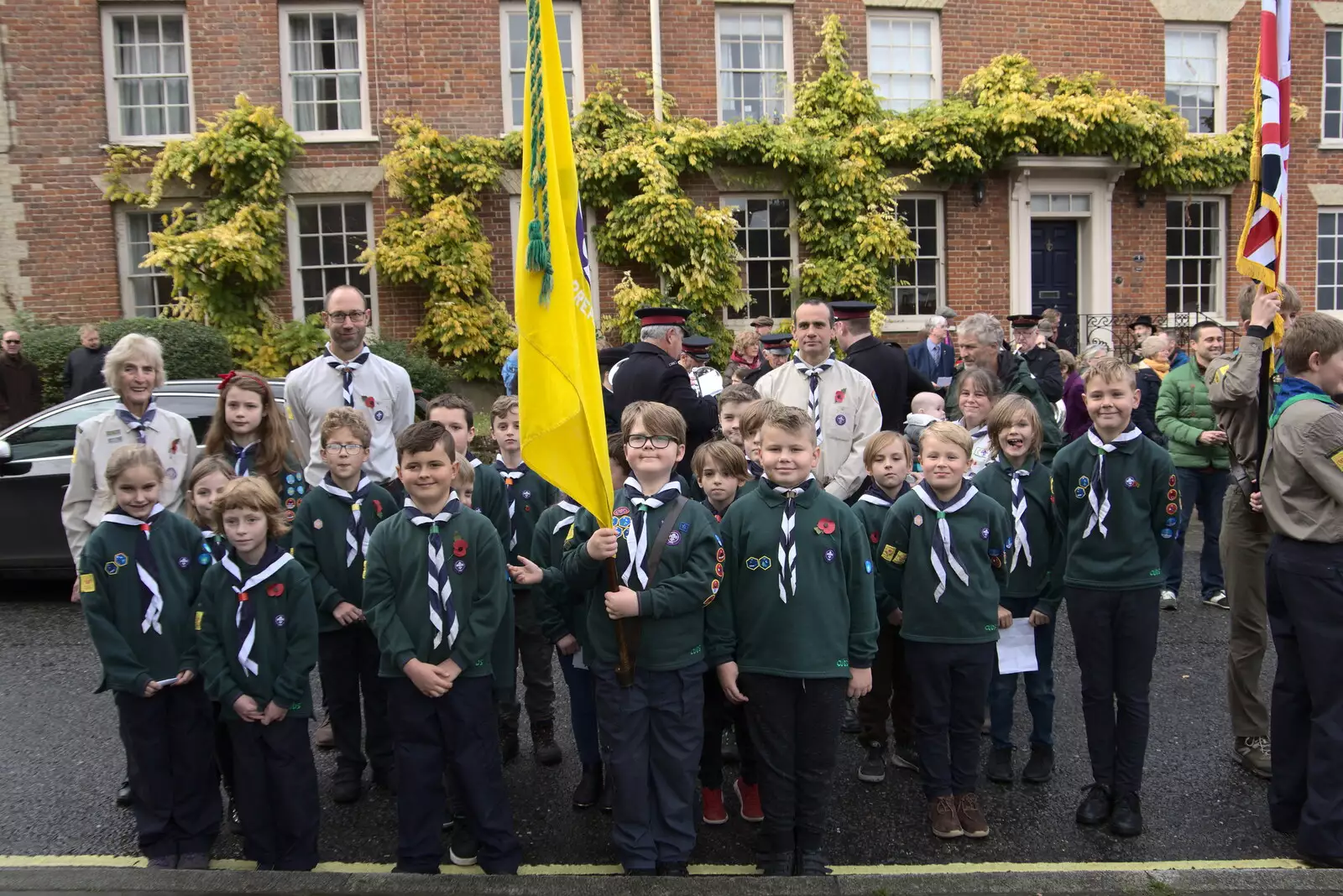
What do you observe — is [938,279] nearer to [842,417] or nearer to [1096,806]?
[842,417]

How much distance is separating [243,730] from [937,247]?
13703 mm

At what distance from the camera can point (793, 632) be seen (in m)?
3.74

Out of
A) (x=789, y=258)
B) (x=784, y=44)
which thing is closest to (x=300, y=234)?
(x=789, y=258)

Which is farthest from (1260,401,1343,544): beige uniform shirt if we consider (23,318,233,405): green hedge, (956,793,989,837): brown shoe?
(23,318,233,405): green hedge

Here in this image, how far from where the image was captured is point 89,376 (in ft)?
36.7

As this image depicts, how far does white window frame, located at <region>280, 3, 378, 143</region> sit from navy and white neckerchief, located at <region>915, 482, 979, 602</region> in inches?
482

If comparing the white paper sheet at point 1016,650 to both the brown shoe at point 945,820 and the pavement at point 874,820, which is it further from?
the brown shoe at point 945,820

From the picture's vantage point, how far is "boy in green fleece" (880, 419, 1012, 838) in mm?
4086

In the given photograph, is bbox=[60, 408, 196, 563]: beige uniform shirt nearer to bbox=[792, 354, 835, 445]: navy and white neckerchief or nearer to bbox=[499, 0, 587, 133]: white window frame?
bbox=[792, 354, 835, 445]: navy and white neckerchief

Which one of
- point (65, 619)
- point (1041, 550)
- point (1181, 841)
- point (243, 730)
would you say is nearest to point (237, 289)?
point (65, 619)

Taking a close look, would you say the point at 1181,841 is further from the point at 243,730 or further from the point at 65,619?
the point at 65,619

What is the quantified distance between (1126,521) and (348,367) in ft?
12.3

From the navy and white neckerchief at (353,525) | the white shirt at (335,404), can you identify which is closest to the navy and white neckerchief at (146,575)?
the navy and white neckerchief at (353,525)

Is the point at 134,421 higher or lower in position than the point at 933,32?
lower
